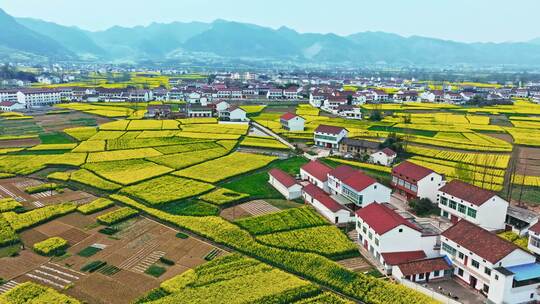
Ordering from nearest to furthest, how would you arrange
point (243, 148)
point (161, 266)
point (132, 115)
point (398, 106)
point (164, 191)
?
1. point (161, 266)
2. point (164, 191)
3. point (243, 148)
4. point (132, 115)
5. point (398, 106)

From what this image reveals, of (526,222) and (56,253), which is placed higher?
(526,222)

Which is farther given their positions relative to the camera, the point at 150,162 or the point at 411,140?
the point at 411,140

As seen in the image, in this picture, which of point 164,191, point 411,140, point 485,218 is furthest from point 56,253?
point 411,140

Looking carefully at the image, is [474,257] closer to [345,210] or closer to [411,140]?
[345,210]

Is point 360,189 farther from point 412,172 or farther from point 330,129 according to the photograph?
point 330,129

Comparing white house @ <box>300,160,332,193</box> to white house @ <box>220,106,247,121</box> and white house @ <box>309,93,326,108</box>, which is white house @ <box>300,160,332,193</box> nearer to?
white house @ <box>220,106,247,121</box>

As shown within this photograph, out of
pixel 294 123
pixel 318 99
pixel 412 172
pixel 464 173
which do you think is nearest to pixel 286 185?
pixel 412 172

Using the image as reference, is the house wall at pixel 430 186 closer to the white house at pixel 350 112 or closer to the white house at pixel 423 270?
the white house at pixel 423 270
